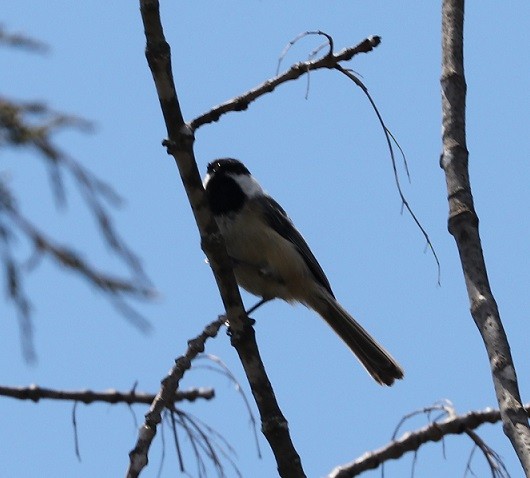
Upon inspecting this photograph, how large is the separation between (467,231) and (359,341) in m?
2.96

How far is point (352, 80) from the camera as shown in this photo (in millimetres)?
2973

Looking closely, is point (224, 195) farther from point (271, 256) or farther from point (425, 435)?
point (425, 435)

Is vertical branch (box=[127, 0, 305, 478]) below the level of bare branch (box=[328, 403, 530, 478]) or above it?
above

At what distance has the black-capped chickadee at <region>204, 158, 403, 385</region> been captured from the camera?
4.96 m

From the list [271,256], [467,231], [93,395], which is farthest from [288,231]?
[467,231]

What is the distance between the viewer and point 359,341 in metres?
5.24

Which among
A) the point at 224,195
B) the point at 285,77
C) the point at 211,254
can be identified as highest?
the point at 224,195

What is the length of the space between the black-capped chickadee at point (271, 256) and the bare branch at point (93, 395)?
1.34 metres

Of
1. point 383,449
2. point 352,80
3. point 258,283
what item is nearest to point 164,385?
point 383,449

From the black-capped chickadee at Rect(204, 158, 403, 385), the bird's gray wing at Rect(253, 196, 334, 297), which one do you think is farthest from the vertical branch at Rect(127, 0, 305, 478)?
the bird's gray wing at Rect(253, 196, 334, 297)

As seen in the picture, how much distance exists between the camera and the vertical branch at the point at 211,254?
9.60ft

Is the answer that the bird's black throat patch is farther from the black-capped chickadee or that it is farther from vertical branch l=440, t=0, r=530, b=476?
vertical branch l=440, t=0, r=530, b=476

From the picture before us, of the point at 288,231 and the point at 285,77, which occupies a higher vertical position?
the point at 288,231

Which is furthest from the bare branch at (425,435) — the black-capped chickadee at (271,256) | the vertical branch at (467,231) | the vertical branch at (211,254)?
the black-capped chickadee at (271,256)
